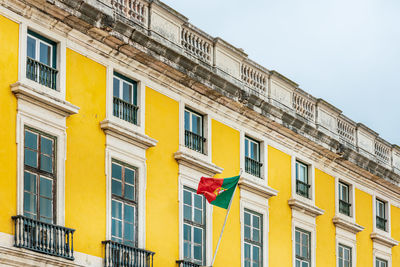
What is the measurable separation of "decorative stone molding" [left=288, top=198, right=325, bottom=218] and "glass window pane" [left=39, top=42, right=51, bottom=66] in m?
10.7

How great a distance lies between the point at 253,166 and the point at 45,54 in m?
9.01

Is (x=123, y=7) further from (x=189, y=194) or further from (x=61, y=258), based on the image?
(x=61, y=258)

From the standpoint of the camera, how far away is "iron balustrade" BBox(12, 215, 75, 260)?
22.8m

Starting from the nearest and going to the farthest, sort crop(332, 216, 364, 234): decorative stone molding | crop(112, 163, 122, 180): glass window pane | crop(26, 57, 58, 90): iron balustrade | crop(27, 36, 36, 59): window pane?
crop(26, 57, 58, 90): iron balustrade → crop(27, 36, 36, 59): window pane → crop(112, 163, 122, 180): glass window pane → crop(332, 216, 364, 234): decorative stone molding

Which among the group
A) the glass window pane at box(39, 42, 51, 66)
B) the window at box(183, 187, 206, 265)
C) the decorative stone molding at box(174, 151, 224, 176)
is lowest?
the window at box(183, 187, 206, 265)

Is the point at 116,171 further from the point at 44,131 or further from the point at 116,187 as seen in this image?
the point at 44,131

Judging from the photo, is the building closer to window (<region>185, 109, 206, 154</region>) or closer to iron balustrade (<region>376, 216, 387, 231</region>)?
window (<region>185, 109, 206, 154</region>)

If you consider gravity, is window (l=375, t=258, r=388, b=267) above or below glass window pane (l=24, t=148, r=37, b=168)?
below

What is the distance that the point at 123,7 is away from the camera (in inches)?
1075

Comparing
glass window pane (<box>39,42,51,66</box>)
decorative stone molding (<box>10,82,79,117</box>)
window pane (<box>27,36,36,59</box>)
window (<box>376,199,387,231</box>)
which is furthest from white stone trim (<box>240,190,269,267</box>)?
window pane (<box>27,36,36,59</box>)

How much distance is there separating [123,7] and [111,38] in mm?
1321

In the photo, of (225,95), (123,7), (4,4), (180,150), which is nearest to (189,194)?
(180,150)

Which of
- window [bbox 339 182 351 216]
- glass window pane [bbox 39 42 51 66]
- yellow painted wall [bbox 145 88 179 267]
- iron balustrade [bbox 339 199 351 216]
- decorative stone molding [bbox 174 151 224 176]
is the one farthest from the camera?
window [bbox 339 182 351 216]

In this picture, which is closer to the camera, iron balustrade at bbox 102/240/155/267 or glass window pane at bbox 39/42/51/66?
glass window pane at bbox 39/42/51/66
